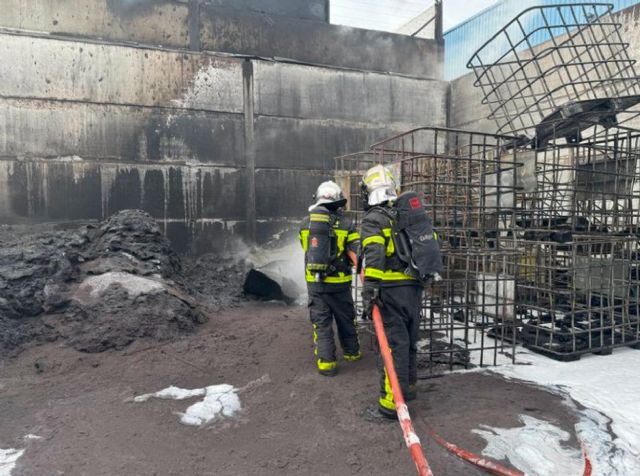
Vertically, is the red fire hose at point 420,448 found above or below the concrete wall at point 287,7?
below

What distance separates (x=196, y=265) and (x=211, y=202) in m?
1.41

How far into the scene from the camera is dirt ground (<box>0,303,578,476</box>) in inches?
120

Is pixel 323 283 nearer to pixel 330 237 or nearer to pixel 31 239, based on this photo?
pixel 330 237

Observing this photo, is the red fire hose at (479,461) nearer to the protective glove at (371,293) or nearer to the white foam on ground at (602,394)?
the white foam on ground at (602,394)

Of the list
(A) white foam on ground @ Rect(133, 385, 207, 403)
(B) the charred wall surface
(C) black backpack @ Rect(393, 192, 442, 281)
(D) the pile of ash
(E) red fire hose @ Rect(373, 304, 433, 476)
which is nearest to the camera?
(E) red fire hose @ Rect(373, 304, 433, 476)

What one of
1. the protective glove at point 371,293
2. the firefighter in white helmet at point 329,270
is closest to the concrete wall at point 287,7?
the firefighter in white helmet at point 329,270

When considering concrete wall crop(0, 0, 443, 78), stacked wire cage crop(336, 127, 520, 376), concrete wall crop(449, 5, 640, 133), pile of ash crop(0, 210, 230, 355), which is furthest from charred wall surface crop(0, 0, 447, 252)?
stacked wire cage crop(336, 127, 520, 376)

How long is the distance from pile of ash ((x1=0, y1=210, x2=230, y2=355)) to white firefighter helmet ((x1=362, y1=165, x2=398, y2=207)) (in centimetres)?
346

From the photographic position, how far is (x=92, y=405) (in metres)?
3.96

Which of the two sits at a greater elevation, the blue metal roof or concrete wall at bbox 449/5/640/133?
the blue metal roof

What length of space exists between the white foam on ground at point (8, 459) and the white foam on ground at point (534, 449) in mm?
3281

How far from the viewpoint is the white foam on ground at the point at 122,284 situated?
20.4 feet

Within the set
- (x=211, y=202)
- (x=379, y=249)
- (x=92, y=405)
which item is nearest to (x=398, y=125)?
(x=211, y=202)

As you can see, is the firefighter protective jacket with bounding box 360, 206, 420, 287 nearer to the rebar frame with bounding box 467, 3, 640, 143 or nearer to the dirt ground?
the dirt ground
